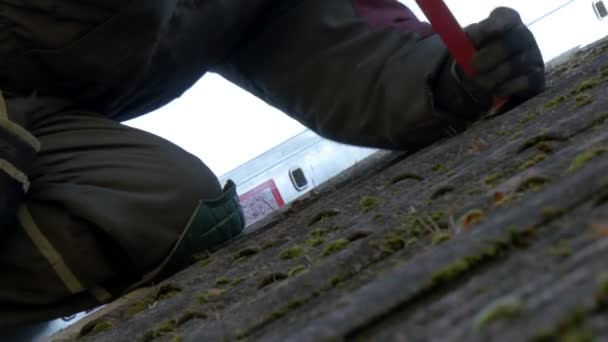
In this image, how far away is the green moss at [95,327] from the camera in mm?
860

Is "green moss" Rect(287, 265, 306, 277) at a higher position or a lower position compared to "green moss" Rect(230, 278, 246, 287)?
lower

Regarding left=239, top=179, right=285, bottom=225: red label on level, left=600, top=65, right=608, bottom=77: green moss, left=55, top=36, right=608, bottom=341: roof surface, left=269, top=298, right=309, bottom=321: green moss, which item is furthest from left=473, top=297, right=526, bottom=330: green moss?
left=239, top=179, right=285, bottom=225: red label on level

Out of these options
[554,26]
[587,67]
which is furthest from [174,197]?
[554,26]

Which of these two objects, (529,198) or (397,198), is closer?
(529,198)

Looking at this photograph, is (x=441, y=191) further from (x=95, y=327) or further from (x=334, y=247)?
(x=95, y=327)

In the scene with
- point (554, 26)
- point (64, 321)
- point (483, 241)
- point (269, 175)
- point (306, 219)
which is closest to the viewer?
point (483, 241)

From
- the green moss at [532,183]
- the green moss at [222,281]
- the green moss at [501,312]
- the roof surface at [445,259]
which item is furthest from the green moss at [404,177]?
the green moss at [501,312]

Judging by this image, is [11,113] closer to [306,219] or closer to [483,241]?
[306,219]

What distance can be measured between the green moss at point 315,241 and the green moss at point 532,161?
201 millimetres

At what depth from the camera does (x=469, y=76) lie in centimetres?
105

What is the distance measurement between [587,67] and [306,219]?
43 cm

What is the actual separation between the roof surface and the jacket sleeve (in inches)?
6.3

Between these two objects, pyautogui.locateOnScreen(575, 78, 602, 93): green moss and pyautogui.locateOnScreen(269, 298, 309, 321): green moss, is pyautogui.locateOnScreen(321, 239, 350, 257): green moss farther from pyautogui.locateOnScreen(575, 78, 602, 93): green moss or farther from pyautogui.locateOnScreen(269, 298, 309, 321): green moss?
pyautogui.locateOnScreen(575, 78, 602, 93): green moss

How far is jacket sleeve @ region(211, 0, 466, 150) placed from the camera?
116 cm
